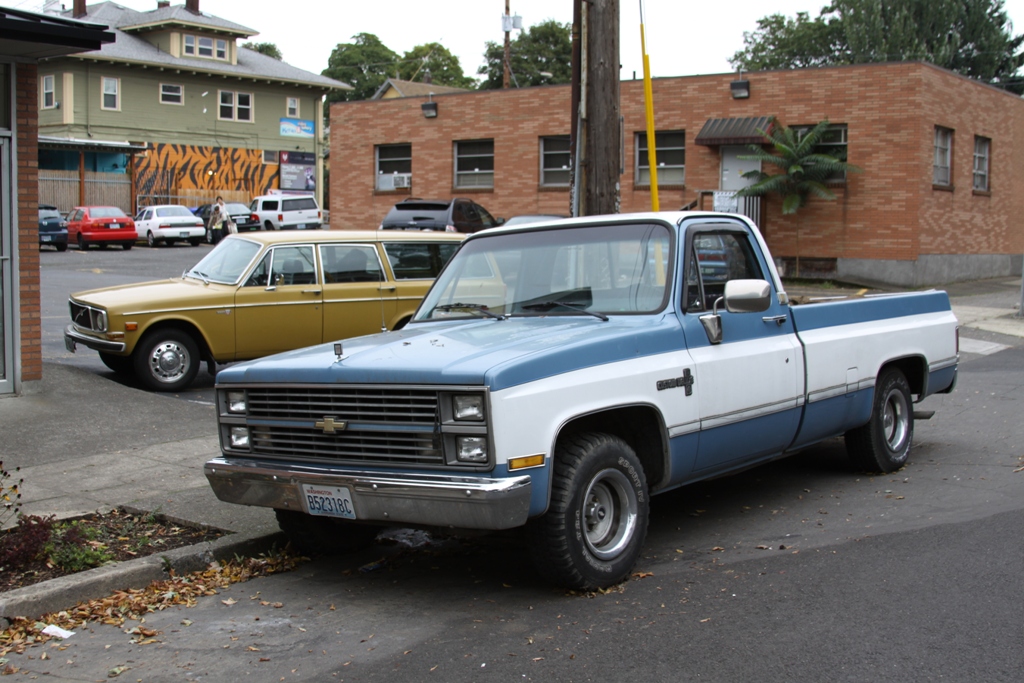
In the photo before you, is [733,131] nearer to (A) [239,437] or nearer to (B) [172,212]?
(A) [239,437]

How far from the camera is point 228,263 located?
1241 cm

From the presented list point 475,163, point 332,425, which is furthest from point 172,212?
point 332,425

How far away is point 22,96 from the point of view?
34.1ft

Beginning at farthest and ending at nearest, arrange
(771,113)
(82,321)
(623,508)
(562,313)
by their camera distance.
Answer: (771,113)
(82,321)
(562,313)
(623,508)

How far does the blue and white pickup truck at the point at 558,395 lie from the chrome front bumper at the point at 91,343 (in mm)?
5955

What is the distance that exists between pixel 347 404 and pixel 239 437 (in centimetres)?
84

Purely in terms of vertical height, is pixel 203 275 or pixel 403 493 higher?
pixel 203 275

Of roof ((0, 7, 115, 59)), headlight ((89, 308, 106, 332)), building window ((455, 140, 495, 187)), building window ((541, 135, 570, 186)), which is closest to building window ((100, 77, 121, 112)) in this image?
building window ((455, 140, 495, 187))

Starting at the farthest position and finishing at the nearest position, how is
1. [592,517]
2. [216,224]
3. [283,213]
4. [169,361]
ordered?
1. [283,213]
2. [216,224]
3. [169,361]
4. [592,517]

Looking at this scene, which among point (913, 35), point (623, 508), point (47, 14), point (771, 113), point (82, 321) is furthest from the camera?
point (913, 35)

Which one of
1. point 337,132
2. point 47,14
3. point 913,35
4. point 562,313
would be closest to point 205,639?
point 562,313

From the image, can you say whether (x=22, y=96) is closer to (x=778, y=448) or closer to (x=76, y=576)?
(x=76, y=576)

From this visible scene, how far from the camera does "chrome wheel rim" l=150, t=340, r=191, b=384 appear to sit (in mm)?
11812

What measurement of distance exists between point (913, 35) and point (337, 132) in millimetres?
32339
